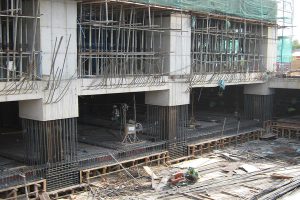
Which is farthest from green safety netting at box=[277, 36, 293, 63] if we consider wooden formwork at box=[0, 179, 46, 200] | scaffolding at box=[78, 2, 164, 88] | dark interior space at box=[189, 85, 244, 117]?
wooden formwork at box=[0, 179, 46, 200]

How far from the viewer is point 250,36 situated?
90.2ft

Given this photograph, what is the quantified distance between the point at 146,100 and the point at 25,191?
8871mm

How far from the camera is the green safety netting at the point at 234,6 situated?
20.8 metres

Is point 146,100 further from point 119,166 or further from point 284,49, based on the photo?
point 284,49

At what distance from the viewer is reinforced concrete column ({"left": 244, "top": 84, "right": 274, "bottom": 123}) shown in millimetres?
27947

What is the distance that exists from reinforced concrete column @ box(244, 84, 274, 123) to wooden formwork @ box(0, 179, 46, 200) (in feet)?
56.4

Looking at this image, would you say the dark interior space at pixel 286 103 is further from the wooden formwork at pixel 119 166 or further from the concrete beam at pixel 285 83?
the wooden formwork at pixel 119 166

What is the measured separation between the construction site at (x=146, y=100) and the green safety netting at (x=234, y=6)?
0.07 metres

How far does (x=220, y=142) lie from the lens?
79.6ft

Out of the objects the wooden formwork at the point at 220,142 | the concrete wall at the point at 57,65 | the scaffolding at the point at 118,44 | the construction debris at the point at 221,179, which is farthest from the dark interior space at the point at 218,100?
the concrete wall at the point at 57,65

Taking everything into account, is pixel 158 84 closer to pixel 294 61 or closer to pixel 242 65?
pixel 242 65

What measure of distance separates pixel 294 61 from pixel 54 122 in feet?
104

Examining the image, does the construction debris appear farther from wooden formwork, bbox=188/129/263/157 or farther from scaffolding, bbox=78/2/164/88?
scaffolding, bbox=78/2/164/88

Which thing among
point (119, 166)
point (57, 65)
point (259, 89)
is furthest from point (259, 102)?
point (57, 65)
